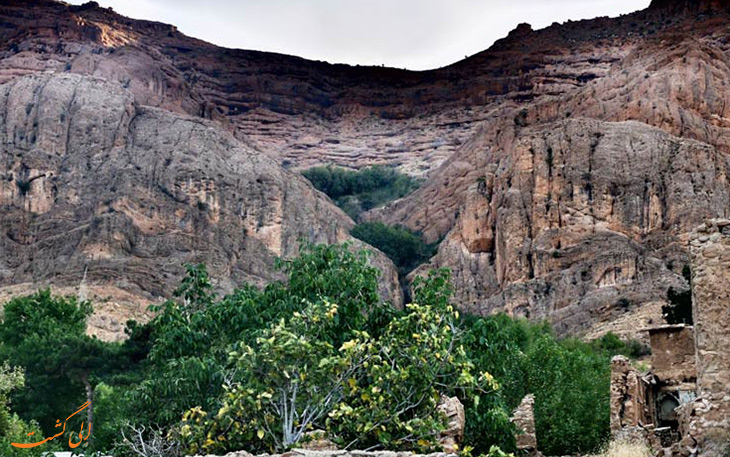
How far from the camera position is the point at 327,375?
42.1 ft

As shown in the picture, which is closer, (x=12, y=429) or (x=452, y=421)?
(x=452, y=421)

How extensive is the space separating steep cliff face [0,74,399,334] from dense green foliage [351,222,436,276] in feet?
11.5

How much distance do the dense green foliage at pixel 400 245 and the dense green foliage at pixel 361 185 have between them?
1457cm

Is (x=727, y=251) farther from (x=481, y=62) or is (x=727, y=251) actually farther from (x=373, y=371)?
(x=481, y=62)

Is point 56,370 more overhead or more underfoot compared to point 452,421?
more underfoot

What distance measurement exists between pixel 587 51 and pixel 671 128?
58.1 metres

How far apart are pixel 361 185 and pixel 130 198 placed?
1605 inches

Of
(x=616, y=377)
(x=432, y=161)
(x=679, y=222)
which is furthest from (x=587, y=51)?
(x=616, y=377)

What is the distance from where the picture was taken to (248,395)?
1254 cm

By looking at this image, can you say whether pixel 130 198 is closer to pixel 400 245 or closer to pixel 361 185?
pixel 400 245

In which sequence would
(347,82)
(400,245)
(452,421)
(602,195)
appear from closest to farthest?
(452,421), (602,195), (400,245), (347,82)

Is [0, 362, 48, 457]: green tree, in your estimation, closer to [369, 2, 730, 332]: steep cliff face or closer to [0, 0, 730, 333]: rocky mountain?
[0, 0, 730, 333]: rocky mountain

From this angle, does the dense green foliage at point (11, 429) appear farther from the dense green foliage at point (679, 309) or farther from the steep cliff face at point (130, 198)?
the steep cliff face at point (130, 198)

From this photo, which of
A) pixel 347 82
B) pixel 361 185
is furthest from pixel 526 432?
pixel 347 82
